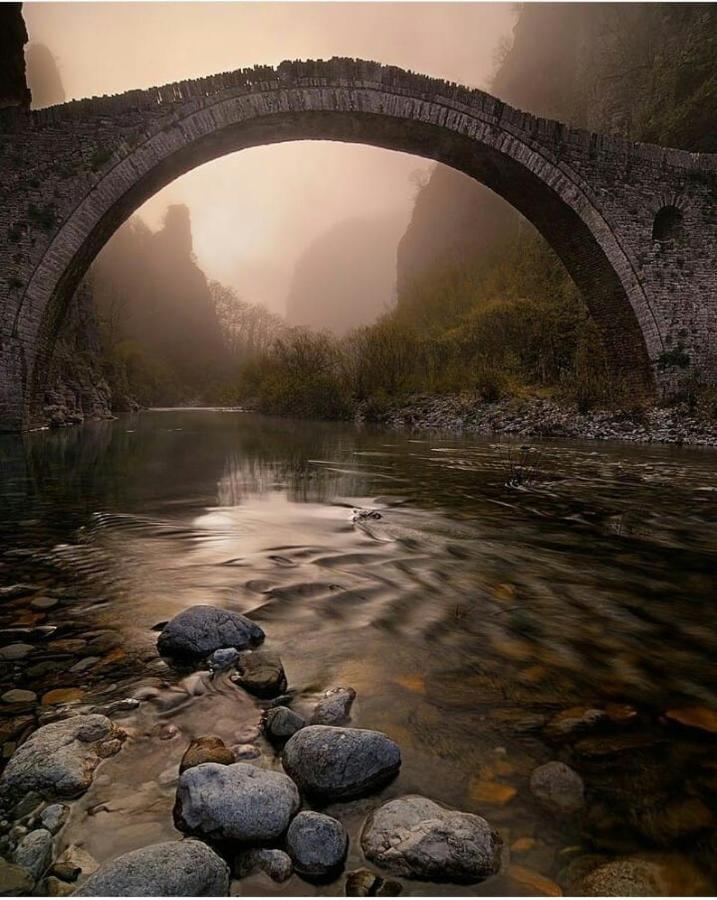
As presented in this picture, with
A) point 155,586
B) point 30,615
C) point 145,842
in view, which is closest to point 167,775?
point 145,842

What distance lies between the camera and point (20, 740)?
167 centimetres

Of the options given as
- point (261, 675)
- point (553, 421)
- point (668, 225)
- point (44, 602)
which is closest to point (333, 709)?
point (261, 675)

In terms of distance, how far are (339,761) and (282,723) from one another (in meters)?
0.29

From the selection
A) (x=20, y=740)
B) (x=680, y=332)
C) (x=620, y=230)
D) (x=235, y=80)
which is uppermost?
(x=235, y=80)

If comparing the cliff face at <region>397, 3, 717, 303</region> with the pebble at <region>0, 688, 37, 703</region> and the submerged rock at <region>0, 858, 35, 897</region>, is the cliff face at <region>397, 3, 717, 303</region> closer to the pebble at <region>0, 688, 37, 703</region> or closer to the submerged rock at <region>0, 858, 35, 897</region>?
the pebble at <region>0, 688, 37, 703</region>

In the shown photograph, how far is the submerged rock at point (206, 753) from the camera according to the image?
5.04 feet

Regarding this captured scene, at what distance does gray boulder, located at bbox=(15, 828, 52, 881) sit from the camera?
1.19m

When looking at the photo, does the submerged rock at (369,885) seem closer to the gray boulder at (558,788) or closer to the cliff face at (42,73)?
the gray boulder at (558,788)

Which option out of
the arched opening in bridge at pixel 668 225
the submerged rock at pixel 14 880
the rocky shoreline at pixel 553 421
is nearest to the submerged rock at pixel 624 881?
the submerged rock at pixel 14 880

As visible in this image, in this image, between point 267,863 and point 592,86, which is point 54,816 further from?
A: point 592,86

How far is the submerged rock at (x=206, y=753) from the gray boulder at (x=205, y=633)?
2.08 feet

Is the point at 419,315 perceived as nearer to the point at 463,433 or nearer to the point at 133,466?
the point at 463,433

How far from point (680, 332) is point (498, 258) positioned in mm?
24658

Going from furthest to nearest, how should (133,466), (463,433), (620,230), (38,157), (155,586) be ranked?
(463,433) → (620,230) → (38,157) → (133,466) → (155,586)
